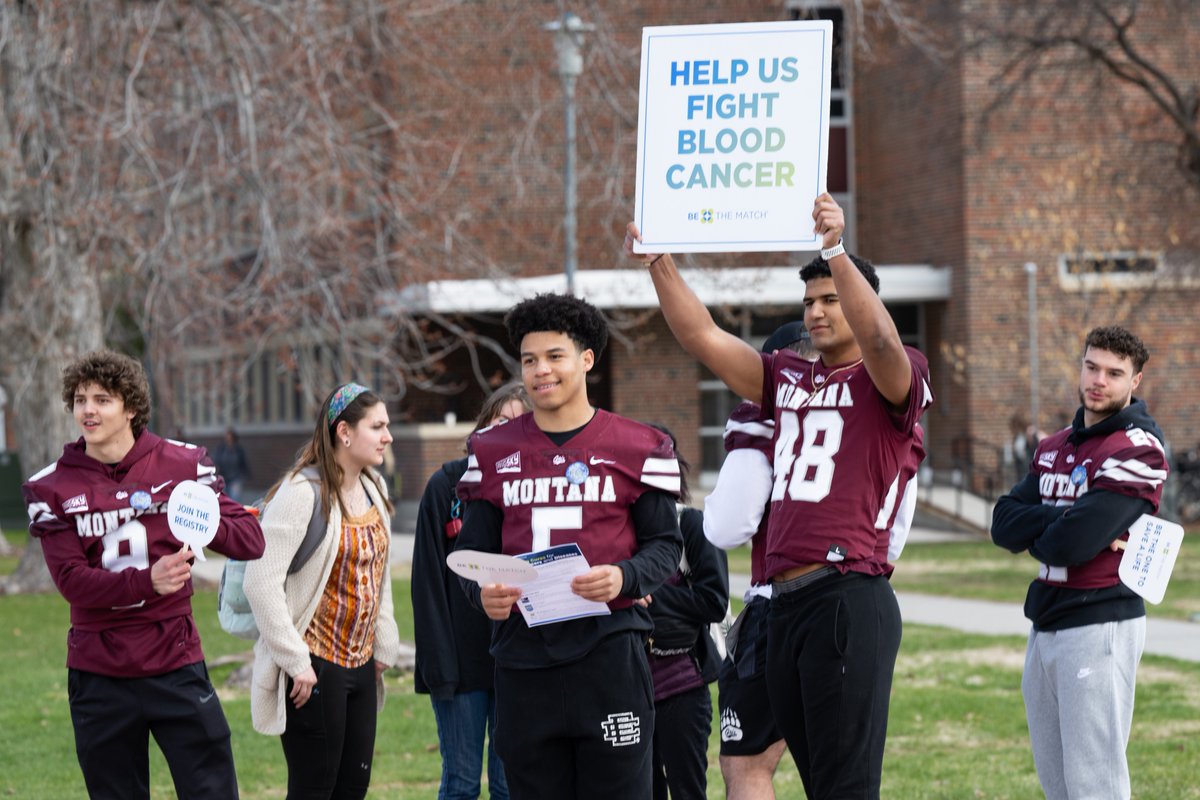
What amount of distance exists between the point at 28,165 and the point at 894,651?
13.8 metres

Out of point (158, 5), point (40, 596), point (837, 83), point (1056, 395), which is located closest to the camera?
point (158, 5)

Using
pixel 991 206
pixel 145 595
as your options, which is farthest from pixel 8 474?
pixel 145 595

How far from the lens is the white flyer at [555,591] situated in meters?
4.59

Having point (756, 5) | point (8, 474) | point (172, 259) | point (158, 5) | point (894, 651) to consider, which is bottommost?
point (8, 474)

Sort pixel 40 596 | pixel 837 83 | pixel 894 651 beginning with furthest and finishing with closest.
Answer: pixel 837 83 → pixel 40 596 → pixel 894 651

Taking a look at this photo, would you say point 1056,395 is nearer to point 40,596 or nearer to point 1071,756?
point 40,596

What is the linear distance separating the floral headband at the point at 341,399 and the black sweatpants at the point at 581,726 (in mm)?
1861

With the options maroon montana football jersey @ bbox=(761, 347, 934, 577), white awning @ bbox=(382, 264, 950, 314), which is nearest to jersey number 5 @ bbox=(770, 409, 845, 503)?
maroon montana football jersey @ bbox=(761, 347, 934, 577)

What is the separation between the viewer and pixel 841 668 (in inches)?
195

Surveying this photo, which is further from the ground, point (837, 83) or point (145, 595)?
point (837, 83)

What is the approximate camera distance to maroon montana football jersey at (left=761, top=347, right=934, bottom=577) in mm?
4980

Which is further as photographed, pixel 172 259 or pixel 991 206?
pixel 991 206

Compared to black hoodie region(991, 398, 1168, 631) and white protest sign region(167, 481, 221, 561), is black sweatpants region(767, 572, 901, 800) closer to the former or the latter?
black hoodie region(991, 398, 1168, 631)

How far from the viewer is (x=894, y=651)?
5039 millimetres
